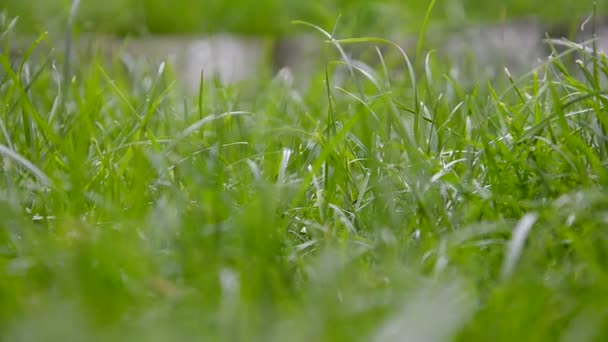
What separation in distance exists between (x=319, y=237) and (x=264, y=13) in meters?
2.88

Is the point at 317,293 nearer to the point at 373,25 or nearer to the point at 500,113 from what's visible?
the point at 500,113

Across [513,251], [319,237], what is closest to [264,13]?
[319,237]

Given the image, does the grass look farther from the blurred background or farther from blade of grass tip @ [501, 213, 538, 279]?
the blurred background

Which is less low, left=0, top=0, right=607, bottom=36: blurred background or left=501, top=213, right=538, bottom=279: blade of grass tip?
left=501, top=213, right=538, bottom=279: blade of grass tip

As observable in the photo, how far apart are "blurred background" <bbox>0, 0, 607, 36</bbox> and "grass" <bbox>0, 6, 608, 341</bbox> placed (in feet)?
6.13

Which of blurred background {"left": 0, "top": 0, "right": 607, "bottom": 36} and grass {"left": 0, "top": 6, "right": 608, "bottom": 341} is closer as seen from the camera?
grass {"left": 0, "top": 6, "right": 608, "bottom": 341}

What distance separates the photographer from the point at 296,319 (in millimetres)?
807

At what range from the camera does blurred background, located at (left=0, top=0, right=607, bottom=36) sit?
11.1 ft

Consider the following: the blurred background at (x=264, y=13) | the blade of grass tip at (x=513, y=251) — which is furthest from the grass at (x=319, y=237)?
the blurred background at (x=264, y=13)

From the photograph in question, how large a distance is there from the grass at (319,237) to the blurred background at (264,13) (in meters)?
1.87

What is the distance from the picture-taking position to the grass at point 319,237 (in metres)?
0.80

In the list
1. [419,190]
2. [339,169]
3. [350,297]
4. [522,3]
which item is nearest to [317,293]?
[350,297]

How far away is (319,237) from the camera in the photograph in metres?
1.16

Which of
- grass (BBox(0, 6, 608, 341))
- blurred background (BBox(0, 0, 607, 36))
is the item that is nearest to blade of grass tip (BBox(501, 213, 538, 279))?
grass (BBox(0, 6, 608, 341))
